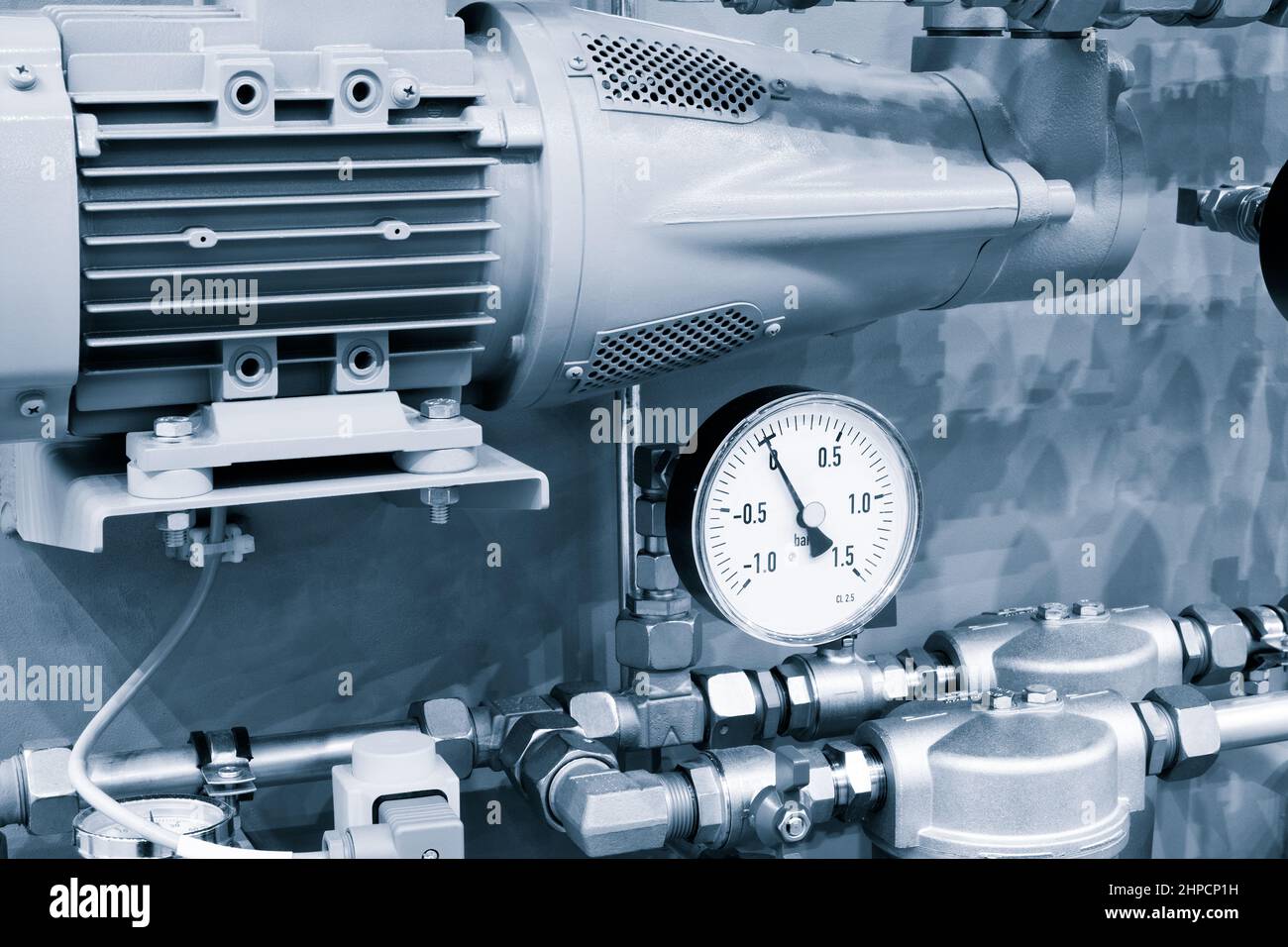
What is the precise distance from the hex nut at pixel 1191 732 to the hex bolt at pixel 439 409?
1.94ft

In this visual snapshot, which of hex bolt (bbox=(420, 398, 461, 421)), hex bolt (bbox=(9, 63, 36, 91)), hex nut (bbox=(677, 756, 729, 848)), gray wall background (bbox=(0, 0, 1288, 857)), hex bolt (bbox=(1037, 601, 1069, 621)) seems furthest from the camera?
hex bolt (bbox=(1037, 601, 1069, 621))

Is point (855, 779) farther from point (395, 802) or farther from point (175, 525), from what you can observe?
point (175, 525)

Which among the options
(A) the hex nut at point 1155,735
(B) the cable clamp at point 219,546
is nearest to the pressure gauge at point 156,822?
(B) the cable clamp at point 219,546

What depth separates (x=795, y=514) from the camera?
110 centimetres

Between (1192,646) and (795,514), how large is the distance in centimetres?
41

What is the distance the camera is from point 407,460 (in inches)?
36.1

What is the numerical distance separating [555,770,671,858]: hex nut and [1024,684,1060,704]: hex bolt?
29 cm

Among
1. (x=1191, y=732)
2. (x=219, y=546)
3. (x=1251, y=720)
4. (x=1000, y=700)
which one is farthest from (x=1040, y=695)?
(x=219, y=546)

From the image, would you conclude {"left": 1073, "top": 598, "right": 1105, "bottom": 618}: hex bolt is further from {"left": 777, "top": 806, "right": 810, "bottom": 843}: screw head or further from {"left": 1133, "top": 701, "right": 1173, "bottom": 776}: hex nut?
{"left": 777, "top": 806, "right": 810, "bottom": 843}: screw head

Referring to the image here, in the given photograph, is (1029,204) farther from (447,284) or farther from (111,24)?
(111,24)

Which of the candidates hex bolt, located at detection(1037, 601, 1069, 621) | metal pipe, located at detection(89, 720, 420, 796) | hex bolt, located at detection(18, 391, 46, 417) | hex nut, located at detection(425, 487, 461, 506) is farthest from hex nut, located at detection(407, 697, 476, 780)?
hex bolt, located at detection(1037, 601, 1069, 621)

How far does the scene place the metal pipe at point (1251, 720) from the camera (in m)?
1.22

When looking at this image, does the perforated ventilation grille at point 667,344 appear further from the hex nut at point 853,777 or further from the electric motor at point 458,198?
the hex nut at point 853,777

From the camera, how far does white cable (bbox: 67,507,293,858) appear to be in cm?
86
